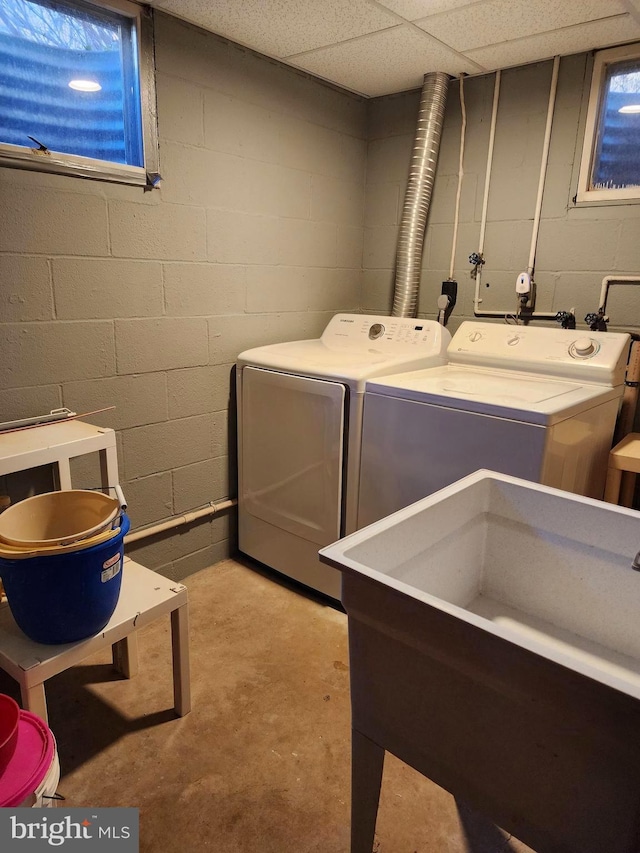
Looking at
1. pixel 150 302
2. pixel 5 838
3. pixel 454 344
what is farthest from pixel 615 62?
pixel 5 838

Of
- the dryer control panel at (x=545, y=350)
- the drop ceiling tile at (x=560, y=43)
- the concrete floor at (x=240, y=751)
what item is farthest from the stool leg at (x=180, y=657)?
the drop ceiling tile at (x=560, y=43)

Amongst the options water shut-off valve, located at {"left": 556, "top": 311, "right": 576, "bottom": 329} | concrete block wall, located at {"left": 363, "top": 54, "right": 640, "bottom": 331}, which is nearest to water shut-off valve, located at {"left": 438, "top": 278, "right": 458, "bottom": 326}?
concrete block wall, located at {"left": 363, "top": 54, "right": 640, "bottom": 331}

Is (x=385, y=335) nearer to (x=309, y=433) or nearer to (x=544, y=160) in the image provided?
(x=309, y=433)

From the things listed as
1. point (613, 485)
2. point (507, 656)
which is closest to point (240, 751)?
point (507, 656)

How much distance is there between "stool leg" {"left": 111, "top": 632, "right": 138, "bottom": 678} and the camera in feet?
6.09

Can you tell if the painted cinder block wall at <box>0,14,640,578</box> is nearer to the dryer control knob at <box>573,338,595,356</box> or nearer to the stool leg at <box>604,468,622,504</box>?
the dryer control knob at <box>573,338,595,356</box>

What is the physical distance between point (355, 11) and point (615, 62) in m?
1.09

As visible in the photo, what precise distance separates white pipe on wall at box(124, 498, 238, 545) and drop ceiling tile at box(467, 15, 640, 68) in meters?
2.19

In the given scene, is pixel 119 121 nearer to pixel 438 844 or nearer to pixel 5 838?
pixel 5 838

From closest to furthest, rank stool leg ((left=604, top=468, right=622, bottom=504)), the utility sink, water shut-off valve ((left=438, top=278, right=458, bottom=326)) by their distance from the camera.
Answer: the utility sink < stool leg ((left=604, top=468, right=622, bottom=504)) < water shut-off valve ((left=438, top=278, right=458, bottom=326))

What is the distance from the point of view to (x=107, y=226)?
2006 mm

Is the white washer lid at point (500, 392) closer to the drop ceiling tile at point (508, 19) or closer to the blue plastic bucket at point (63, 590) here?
the blue plastic bucket at point (63, 590)

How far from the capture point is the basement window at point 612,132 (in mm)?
2240

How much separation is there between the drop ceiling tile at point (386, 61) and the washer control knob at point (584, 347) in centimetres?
129
